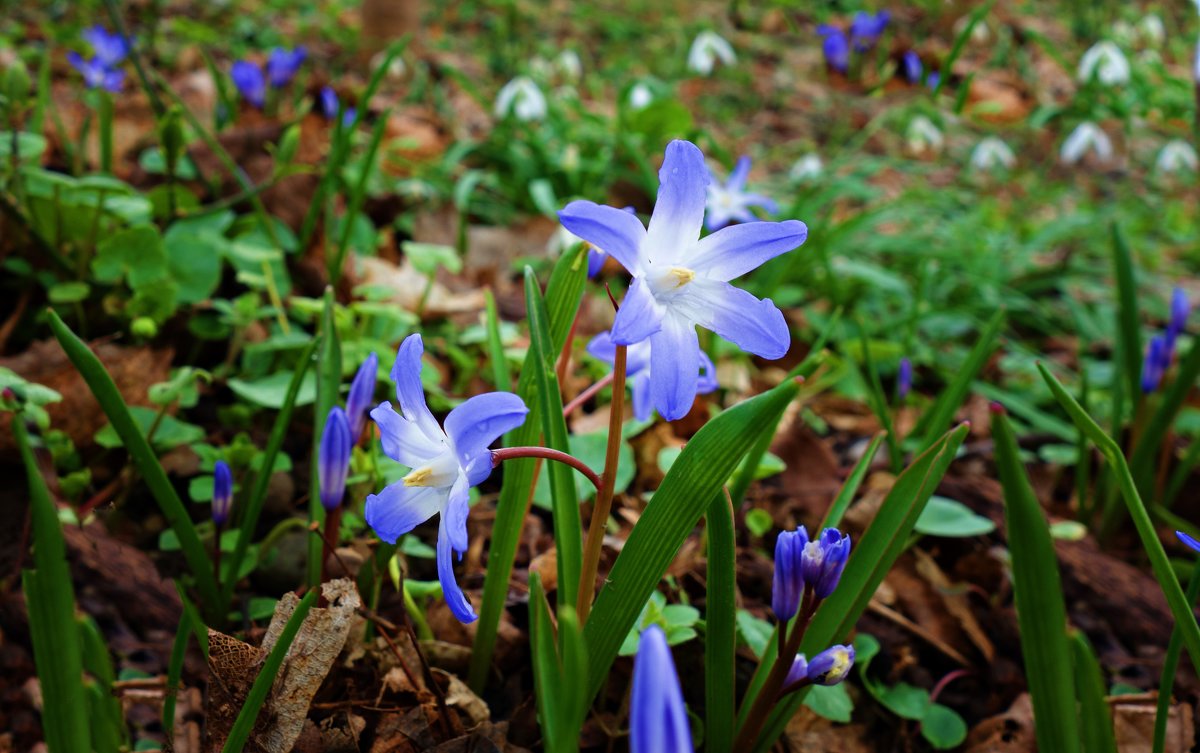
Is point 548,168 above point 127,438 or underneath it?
above

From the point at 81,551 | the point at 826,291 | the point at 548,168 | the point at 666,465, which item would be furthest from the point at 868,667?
the point at 548,168

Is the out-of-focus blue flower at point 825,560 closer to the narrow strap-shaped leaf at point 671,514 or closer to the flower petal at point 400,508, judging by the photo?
the narrow strap-shaped leaf at point 671,514

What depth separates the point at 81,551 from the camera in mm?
1386

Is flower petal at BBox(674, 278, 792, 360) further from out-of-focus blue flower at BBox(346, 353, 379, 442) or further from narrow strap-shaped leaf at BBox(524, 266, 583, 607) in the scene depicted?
out-of-focus blue flower at BBox(346, 353, 379, 442)

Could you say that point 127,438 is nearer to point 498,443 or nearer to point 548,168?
point 498,443

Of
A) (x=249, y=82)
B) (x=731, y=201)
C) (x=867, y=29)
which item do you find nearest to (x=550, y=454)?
(x=731, y=201)

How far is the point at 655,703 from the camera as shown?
592 millimetres

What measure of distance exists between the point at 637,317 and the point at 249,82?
2.66 m

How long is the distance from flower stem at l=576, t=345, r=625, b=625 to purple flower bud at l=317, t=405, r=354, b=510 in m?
0.37

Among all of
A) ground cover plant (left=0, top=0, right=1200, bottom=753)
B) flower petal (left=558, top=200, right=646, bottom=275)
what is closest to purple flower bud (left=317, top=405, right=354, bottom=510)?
ground cover plant (left=0, top=0, right=1200, bottom=753)

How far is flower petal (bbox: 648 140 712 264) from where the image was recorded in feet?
2.80

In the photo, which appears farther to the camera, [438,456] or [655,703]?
[438,456]

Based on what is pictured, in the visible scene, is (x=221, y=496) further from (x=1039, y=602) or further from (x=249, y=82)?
(x=249, y=82)

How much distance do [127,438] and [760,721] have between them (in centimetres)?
89
